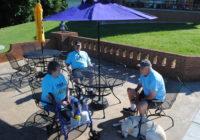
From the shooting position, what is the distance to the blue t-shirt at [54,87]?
231 inches

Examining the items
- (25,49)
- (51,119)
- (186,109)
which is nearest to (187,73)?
(186,109)

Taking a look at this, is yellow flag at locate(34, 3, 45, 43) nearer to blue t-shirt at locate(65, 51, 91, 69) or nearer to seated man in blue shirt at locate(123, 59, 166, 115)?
blue t-shirt at locate(65, 51, 91, 69)

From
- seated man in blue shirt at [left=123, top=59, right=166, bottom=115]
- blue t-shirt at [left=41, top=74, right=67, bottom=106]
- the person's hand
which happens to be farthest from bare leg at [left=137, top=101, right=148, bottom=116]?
blue t-shirt at [left=41, top=74, right=67, bottom=106]

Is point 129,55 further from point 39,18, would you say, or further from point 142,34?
point 142,34

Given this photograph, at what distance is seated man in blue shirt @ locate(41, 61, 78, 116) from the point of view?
5.75 m

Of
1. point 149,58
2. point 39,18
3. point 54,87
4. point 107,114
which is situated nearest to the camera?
point 54,87

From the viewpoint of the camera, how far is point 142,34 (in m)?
16.1

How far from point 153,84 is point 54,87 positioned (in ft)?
6.36

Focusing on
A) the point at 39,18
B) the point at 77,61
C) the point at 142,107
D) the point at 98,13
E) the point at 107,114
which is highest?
the point at 98,13

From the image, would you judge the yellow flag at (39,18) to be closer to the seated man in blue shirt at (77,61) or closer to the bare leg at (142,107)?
the seated man in blue shirt at (77,61)

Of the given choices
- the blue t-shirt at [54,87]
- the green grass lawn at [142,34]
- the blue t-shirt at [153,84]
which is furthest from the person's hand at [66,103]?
the green grass lawn at [142,34]

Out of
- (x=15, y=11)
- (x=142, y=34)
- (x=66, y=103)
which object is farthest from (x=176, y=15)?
(x=66, y=103)

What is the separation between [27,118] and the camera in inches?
270

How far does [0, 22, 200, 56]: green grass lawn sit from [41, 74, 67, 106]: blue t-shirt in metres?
7.15
